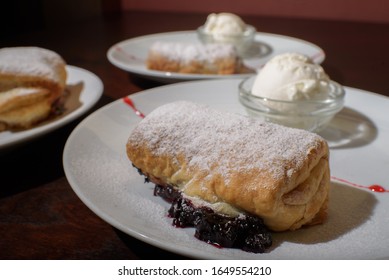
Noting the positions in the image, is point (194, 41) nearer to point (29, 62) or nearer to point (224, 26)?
point (224, 26)

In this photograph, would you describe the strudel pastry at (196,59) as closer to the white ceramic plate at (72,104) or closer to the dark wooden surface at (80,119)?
the dark wooden surface at (80,119)

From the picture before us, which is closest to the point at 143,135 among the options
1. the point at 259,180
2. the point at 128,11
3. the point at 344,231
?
the point at 259,180

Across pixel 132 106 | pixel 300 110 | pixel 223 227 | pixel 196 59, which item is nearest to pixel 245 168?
pixel 223 227

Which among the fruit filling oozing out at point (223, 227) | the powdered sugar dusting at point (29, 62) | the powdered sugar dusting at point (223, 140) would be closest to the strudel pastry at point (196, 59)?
the powdered sugar dusting at point (29, 62)

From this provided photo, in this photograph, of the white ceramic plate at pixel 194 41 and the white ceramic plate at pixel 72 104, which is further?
the white ceramic plate at pixel 194 41

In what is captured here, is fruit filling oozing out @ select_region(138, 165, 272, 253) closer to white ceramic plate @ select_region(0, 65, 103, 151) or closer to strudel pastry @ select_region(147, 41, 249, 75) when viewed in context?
white ceramic plate @ select_region(0, 65, 103, 151)

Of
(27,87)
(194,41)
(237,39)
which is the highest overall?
(27,87)

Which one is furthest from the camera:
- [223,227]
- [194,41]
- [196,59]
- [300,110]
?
[194,41]
